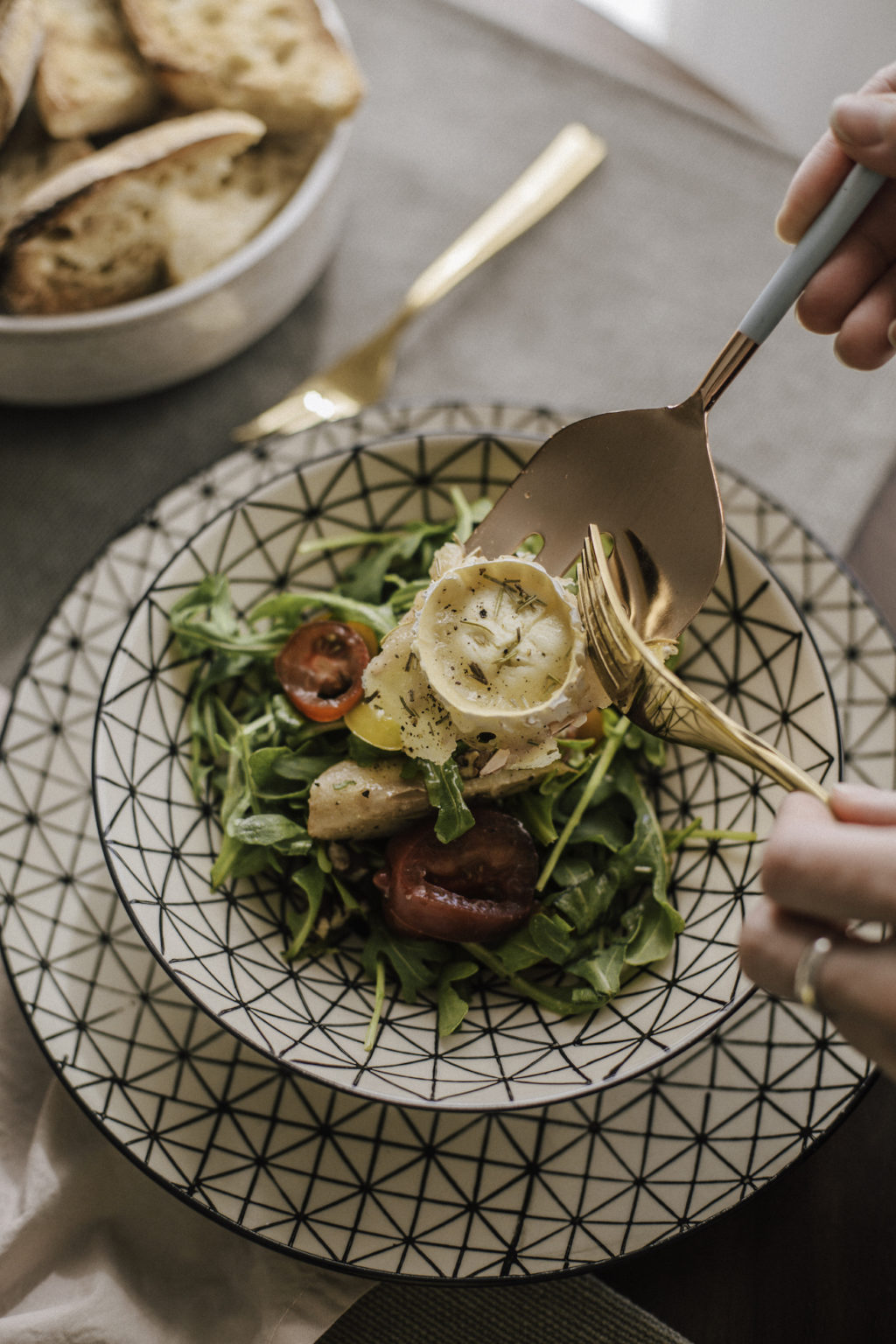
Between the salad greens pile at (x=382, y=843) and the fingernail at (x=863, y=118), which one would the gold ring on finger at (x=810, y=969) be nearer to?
the salad greens pile at (x=382, y=843)

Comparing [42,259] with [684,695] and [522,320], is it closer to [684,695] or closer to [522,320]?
[522,320]

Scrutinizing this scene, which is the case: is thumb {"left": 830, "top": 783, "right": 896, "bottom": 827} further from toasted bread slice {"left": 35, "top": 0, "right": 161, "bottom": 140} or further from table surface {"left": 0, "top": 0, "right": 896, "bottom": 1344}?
toasted bread slice {"left": 35, "top": 0, "right": 161, "bottom": 140}

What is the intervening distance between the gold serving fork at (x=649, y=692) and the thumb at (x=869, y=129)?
61 centimetres

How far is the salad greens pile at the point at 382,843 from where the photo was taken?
1.31 meters

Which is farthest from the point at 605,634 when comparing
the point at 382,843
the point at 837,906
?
the point at 382,843

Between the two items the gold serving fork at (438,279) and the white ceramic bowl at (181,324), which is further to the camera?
the gold serving fork at (438,279)

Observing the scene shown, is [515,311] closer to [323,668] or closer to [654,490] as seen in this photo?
[654,490]

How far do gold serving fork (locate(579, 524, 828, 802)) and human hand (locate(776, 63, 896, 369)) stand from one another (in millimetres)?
564

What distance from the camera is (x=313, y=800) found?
4.32 feet

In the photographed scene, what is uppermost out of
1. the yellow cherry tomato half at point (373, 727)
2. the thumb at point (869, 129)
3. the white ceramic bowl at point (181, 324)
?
the thumb at point (869, 129)

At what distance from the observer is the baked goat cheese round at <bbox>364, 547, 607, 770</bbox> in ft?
3.81

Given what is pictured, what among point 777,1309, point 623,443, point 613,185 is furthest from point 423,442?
point 777,1309

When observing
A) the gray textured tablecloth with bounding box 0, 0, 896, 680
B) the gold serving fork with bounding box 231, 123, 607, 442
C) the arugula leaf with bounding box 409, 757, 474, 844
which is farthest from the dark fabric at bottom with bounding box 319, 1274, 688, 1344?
the gold serving fork with bounding box 231, 123, 607, 442

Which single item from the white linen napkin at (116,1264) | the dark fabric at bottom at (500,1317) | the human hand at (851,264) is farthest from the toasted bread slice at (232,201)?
the dark fabric at bottom at (500,1317)
